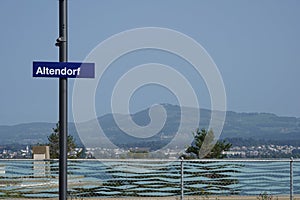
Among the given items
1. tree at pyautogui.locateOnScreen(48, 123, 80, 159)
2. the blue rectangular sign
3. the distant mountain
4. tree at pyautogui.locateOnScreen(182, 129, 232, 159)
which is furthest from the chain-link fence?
tree at pyautogui.locateOnScreen(48, 123, 80, 159)

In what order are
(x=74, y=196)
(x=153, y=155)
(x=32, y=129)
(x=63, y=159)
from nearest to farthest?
(x=63, y=159), (x=74, y=196), (x=153, y=155), (x=32, y=129)

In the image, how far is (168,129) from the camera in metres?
19.0

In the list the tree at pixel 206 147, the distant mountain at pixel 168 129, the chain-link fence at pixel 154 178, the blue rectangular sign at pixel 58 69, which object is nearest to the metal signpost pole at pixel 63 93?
the blue rectangular sign at pixel 58 69

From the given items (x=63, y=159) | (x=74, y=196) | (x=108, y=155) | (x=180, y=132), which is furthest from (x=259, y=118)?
(x=63, y=159)

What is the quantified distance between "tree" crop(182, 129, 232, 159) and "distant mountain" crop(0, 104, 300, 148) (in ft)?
1.55

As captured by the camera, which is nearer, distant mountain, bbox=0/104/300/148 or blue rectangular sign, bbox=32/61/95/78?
blue rectangular sign, bbox=32/61/95/78

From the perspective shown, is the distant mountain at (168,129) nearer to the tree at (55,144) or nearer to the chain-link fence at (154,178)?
the tree at (55,144)

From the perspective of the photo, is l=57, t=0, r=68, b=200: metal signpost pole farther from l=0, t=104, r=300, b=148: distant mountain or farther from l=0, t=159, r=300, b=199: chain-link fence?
l=0, t=159, r=300, b=199: chain-link fence

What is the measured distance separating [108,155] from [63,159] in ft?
31.1

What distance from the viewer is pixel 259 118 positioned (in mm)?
40938

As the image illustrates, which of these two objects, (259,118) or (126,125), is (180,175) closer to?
(126,125)

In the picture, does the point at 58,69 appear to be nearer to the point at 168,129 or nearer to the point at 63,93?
the point at 63,93

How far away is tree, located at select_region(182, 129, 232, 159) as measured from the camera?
24484 millimetres

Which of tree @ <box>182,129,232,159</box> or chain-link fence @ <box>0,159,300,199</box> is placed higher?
tree @ <box>182,129,232,159</box>
